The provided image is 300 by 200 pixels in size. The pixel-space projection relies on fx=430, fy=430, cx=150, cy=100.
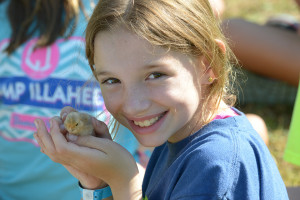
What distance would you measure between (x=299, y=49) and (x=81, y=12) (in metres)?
2.18

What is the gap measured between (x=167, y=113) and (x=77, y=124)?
31 cm

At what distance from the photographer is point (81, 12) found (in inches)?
97.7

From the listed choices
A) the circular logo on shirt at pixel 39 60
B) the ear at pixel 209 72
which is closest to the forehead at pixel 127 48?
the ear at pixel 209 72

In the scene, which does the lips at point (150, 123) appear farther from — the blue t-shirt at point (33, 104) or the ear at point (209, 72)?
the blue t-shirt at point (33, 104)

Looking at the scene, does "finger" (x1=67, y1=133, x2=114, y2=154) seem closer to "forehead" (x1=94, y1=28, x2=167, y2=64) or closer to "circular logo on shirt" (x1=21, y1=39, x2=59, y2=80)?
"forehead" (x1=94, y1=28, x2=167, y2=64)

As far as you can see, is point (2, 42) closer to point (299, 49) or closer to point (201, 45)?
point (201, 45)

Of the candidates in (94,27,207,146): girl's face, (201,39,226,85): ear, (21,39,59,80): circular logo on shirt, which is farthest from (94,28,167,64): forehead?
(21,39,59,80): circular logo on shirt

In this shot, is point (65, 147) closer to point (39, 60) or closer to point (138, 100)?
point (138, 100)

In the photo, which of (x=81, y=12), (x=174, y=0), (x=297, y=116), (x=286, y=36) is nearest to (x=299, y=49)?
(x=286, y=36)

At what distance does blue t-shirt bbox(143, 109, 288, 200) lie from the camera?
1341 mm

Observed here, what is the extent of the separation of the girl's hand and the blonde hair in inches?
12.6

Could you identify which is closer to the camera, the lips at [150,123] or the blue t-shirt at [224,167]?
the blue t-shirt at [224,167]

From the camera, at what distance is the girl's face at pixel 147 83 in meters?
1.42

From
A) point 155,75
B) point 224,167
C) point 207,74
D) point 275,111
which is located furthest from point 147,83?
point 275,111
